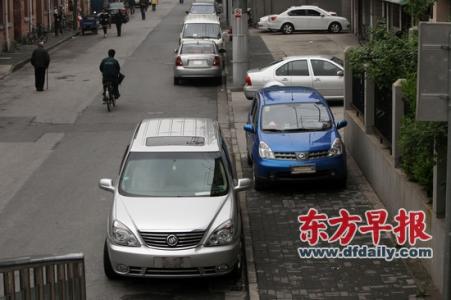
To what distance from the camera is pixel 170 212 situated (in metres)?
11.4

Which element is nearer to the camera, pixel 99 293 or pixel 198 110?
pixel 99 293

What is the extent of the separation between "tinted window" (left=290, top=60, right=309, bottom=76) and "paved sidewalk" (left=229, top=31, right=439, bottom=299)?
713 cm

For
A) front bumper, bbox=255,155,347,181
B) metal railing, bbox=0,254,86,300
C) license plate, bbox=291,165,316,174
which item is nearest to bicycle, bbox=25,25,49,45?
front bumper, bbox=255,155,347,181

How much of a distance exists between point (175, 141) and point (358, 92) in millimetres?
6362

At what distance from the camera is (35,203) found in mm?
15672

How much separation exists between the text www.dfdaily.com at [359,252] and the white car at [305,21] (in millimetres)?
35580

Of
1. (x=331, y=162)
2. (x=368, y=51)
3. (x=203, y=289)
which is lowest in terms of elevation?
(x=203, y=289)

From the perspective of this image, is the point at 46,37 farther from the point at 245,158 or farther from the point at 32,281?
the point at 32,281

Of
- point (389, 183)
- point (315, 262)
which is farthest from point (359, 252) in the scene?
Answer: point (389, 183)

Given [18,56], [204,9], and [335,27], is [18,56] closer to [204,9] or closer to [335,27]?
[335,27]

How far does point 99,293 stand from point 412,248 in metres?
4.12

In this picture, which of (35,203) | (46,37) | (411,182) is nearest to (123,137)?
(35,203)

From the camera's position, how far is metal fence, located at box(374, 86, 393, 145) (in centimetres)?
1484

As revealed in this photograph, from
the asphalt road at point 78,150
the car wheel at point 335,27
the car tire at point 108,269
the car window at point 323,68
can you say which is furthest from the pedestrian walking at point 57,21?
the car tire at point 108,269
